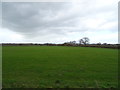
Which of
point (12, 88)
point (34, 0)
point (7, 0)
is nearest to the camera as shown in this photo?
point (12, 88)

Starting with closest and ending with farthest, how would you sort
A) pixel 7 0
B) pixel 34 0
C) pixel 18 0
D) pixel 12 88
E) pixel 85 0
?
1. pixel 12 88
2. pixel 7 0
3. pixel 18 0
4. pixel 34 0
5. pixel 85 0

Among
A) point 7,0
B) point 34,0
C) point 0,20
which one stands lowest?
point 0,20

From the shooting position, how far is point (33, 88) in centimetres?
433

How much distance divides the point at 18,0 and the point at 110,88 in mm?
7267

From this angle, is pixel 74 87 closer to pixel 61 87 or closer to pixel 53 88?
pixel 61 87

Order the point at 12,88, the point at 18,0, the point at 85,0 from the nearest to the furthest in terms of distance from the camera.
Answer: the point at 12,88 < the point at 18,0 < the point at 85,0

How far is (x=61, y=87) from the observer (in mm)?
4473

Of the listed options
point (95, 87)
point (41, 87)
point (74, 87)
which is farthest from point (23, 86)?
point (95, 87)

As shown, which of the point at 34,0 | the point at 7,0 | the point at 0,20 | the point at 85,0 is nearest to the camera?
the point at 0,20

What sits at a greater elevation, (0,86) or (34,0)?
(34,0)

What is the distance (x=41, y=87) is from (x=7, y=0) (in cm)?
553

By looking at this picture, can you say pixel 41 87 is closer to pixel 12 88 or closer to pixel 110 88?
pixel 12 88

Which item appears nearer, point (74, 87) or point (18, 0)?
point (74, 87)

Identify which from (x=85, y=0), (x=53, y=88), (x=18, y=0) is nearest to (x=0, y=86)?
(x=53, y=88)
